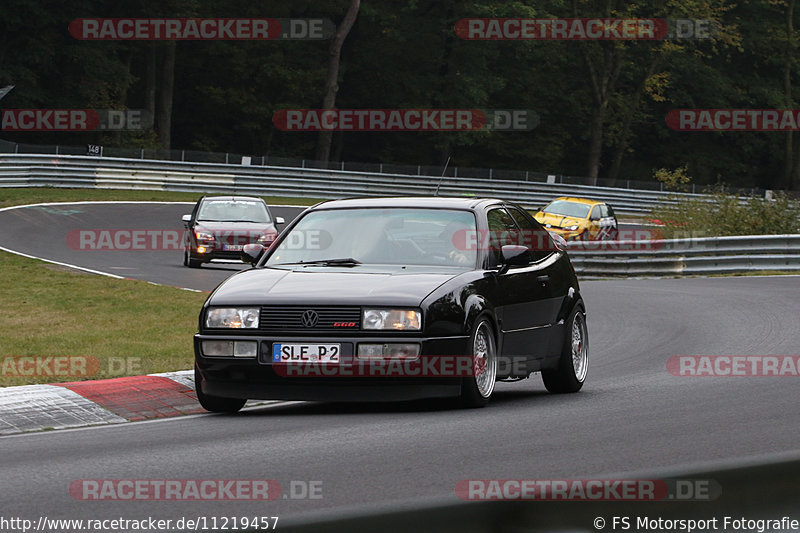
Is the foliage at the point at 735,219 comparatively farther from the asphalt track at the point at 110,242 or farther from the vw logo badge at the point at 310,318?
the vw logo badge at the point at 310,318

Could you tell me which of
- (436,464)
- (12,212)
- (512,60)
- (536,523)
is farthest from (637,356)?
(512,60)

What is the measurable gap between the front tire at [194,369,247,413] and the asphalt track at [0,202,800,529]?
0.36 ft

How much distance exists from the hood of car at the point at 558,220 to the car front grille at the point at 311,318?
27.3m

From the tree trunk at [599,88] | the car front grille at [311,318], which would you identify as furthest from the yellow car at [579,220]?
the tree trunk at [599,88]

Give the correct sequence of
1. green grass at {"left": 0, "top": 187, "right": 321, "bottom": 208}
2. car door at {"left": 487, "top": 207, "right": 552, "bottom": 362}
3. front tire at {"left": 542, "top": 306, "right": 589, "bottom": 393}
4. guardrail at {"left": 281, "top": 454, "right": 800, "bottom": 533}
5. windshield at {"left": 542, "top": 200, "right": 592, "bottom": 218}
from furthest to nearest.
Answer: green grass at {"left": 0, "top": 187, "right": 321, "bottom": 208}, windshield at {"left": 542, "top": 200, "right": 592, "bottom": 218}, front tire at {"left": 542, "top": 306, "right": 589, "bottom": 393}, car door at {"left": 487, "top": 207, "right": 552, "bottom": 362}, guardrail at {"left": 281, "top": 454, "right": 800, "bottom": 533}

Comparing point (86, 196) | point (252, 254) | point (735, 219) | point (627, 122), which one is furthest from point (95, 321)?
point (627, 122)

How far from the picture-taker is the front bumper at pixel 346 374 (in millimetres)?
8656

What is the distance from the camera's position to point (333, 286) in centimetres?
897

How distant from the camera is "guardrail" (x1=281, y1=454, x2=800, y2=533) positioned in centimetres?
312

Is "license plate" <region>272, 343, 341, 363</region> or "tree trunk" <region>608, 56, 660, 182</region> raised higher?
"tree trunk" <region>608, 56, 660, 182</region>

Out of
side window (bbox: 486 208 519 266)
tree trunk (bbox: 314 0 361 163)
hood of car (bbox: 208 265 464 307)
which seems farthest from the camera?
tree trunk (bbox: 314 0 361 163)

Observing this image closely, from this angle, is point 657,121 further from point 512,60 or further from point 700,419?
point 700,419

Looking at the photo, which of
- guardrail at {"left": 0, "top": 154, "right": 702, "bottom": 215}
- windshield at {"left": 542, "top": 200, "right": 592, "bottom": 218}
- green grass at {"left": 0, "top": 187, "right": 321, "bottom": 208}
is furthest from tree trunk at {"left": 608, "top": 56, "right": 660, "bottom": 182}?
windshield at {"left": 542, "top": 200, "right": 592, "bottom": 218}

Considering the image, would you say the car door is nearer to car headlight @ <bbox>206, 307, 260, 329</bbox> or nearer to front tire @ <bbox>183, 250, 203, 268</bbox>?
car headlight @ <bbox>206, 307, 260, 329</bbox>
